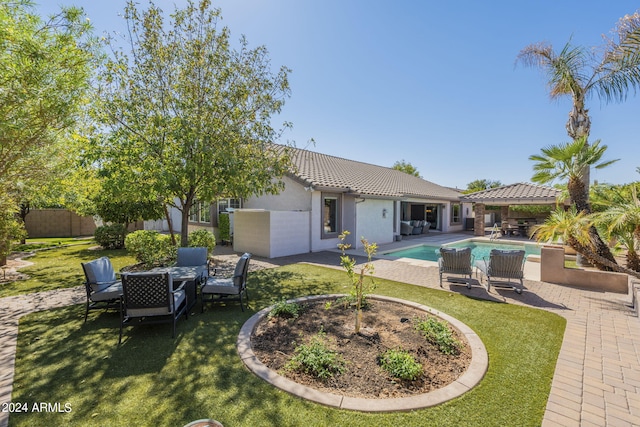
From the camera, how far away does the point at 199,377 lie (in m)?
4.00

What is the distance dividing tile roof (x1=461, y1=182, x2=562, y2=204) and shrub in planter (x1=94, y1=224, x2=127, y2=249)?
25432 mm

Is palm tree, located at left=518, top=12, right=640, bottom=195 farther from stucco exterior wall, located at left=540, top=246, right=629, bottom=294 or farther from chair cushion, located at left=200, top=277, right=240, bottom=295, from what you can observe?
chair cushion, located at left=200, top=277, right=240, bottom=295

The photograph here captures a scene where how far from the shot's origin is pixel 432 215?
97.1ft

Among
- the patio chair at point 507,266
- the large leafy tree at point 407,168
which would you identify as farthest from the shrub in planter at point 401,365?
the large leafy tree at point 407,168

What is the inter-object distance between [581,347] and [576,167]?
6901 millimetres

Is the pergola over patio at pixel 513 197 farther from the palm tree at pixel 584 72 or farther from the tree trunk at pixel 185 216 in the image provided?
the tree trunk at pixel 185 216

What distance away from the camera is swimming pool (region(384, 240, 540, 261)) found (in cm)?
1548

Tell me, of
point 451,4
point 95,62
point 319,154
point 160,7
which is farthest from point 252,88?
point 319,154

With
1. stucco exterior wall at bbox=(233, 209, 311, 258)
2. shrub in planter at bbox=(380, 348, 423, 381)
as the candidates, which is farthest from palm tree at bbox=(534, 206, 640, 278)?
stucco exterior wall at bbox=(233, 209, 311, 258)

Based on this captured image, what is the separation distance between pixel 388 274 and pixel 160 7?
38.9ft

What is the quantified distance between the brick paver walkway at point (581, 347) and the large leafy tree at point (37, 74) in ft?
12.8

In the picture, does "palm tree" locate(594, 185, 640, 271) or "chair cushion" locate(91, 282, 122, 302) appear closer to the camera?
"chair cushion" locate(91, 282, 122, 302)

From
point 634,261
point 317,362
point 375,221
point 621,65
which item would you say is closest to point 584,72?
point 621,65

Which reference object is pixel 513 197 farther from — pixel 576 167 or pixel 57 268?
pixel 57 268
